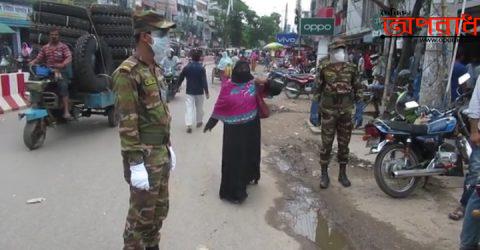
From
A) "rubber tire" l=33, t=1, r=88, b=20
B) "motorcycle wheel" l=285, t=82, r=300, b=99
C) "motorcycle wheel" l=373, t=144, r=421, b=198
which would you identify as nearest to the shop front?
"motorcycle wheel" l=285, t=82, r=300, b=99

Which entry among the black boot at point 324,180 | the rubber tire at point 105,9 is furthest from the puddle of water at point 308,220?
the rubber tire at point 105,9

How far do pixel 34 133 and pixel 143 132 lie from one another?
193 inches

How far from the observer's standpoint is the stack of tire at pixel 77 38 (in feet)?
26.2

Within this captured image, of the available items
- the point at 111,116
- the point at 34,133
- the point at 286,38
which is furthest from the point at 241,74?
the point at 286,38

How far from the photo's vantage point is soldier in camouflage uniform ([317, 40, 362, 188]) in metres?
5.75

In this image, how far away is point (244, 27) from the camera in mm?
94688

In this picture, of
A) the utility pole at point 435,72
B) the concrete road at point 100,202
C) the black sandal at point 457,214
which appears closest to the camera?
the concrete road at point 100,202

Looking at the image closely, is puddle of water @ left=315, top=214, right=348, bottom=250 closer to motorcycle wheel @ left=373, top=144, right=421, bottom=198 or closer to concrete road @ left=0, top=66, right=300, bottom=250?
concrete road @ left=0, top=66, right=300, bottom=250

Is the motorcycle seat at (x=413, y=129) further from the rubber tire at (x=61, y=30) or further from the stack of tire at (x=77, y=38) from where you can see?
the rubber tire at (x=61, y=30)

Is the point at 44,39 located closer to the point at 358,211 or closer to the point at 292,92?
the point at 358,211

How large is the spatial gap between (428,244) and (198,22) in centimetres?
9275

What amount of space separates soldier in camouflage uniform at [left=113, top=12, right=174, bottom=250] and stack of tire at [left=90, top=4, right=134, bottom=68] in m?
6.14

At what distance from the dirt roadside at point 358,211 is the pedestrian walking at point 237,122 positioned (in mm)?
572

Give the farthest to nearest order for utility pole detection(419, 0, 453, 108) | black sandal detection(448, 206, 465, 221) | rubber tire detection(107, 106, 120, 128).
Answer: rubber tire detection(107, 106, 120, 128) < utility pole detection(419, 0, 453, 108) < black sandal detection(448, 206, 465, 221)
